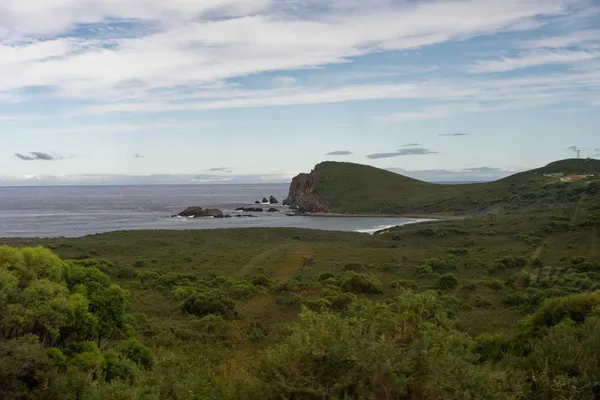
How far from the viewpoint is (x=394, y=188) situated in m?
121

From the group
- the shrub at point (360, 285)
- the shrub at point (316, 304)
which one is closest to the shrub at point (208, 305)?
the shrub at point (316, 304)

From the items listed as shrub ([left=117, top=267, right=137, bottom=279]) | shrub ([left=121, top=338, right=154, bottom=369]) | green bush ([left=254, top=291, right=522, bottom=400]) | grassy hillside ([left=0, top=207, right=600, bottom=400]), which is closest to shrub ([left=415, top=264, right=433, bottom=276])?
grassy hillside ([left=0, top=207, right=600, bottom=400])

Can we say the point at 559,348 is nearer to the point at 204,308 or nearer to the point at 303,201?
the point at 204,308

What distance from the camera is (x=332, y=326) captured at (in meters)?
6.16

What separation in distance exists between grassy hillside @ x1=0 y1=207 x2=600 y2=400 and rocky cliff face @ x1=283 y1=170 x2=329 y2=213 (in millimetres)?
64751

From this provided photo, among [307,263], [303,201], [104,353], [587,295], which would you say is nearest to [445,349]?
[104,353]

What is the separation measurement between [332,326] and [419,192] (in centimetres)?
11340

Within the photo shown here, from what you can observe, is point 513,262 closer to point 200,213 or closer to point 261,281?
point 261,281

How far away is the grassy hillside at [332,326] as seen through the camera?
5891mm

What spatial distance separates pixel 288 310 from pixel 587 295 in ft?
37.9

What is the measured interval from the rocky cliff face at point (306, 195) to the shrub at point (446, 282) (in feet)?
266

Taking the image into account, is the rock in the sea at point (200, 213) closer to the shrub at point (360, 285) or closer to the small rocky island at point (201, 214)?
the small rocky island at point (201, 214)

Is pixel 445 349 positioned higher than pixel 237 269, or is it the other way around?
pixel 445 349

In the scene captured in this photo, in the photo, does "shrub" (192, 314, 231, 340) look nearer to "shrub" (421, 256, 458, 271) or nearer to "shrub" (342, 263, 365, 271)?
"shrub" (342, 263, 365, 271)
